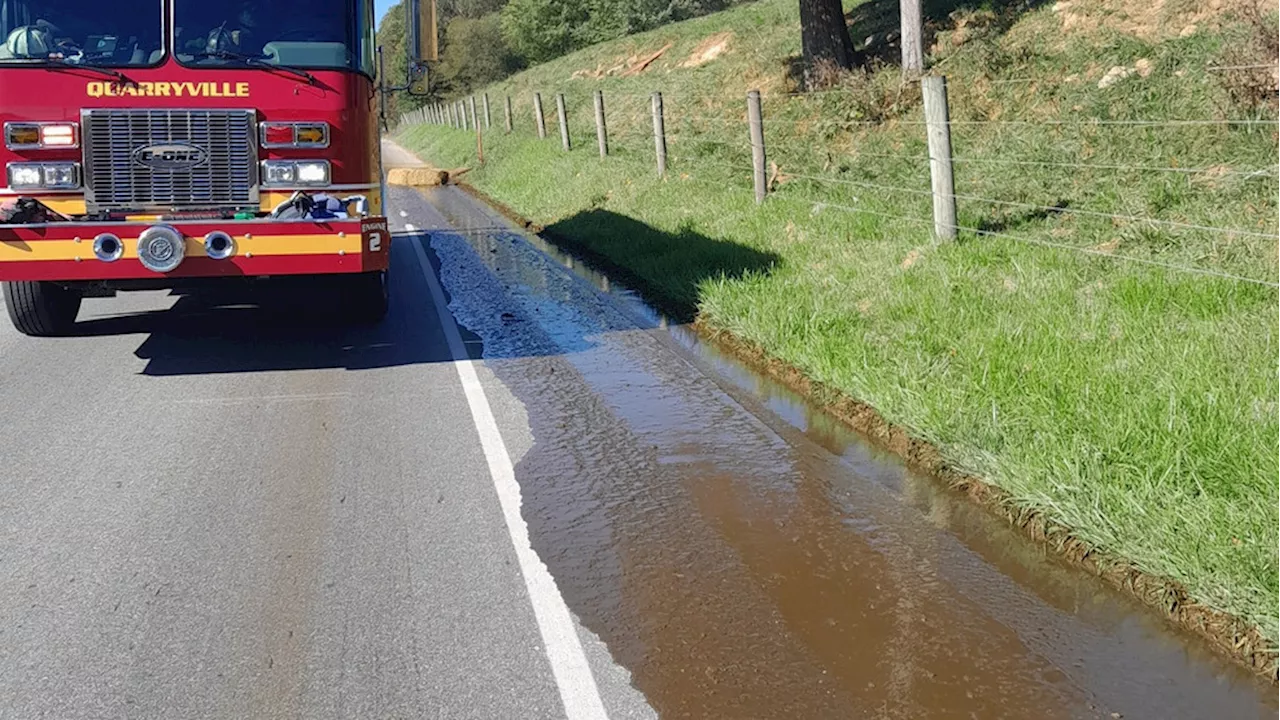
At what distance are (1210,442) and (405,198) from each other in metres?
21.0

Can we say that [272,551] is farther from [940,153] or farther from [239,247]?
[940,153]

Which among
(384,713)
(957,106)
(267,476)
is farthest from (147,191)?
(957,106)

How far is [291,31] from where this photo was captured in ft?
28.1

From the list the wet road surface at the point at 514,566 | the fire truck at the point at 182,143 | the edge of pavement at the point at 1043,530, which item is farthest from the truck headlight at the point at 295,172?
the edge of pavement at the point at 1043,530

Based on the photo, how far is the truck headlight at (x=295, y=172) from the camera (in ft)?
27.5

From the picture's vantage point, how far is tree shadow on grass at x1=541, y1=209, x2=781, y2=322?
34.9 feet

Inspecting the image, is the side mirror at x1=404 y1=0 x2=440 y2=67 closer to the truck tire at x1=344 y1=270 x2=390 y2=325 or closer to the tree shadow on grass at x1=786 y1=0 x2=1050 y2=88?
the truck tire at x1=344 y1=270 x2=390 y2=325

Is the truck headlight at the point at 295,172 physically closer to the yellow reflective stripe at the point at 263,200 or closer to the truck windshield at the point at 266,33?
the yellow reflective stripe at the point at 263,200

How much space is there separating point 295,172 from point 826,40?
12.1 metres

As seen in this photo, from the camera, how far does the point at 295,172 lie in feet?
27.6

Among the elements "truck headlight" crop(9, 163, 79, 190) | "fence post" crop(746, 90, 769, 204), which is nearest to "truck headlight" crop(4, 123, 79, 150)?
"truck headlight" crop(9, 163, 79, 190)

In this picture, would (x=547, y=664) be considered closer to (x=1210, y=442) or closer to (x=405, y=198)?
Answer: (x=1210, y=442)

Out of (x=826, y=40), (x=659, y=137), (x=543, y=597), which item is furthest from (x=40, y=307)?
(x=826, y=40)

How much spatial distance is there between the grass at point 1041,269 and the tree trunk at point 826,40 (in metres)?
0.52
